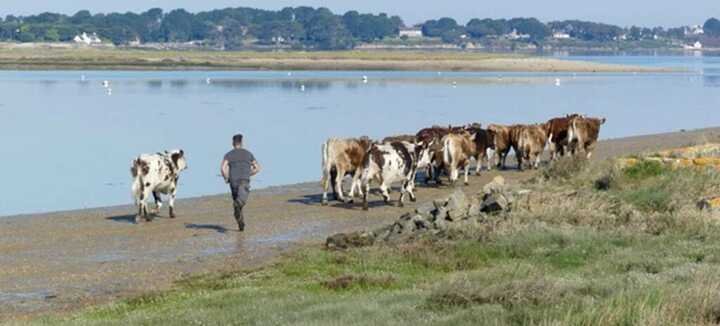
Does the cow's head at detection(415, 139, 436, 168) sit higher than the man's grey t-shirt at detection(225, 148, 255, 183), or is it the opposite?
the man's grey t-shirt at detection(225, 148, 255, 183)

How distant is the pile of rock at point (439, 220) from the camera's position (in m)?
18.3

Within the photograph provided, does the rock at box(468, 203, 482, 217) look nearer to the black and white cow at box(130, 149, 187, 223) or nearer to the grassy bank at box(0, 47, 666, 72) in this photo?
the black and white cow at box(130, 149, 187, 223)

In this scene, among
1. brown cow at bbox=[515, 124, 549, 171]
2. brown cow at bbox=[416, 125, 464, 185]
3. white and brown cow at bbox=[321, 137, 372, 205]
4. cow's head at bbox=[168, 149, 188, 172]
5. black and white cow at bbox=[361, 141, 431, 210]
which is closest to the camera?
cow's head at bbox=[168, 149, 188, 172]

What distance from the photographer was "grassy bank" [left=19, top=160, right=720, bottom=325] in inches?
417

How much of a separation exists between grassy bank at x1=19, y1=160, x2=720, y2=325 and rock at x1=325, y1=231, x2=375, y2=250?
0.37 metres

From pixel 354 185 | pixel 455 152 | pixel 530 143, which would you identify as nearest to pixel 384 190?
pixel 354 185

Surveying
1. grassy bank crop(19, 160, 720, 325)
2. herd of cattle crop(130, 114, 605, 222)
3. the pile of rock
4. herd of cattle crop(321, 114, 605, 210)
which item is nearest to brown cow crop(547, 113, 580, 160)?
herd of cattle crop(321, 114, 605, 210)

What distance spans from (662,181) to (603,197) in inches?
52.6

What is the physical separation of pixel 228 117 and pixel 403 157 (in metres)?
33.2

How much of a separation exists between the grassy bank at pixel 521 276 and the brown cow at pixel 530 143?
9.55 meters

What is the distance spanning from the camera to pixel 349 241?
60.8 ft

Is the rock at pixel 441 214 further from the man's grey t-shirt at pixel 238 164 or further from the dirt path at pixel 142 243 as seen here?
the man's grey t-shirt at pixel 238 164

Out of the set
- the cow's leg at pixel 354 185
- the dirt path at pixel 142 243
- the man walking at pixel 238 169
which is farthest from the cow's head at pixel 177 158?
the cow's leg at pixel 354 185

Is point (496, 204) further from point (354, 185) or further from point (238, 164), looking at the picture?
point (354, 185)
